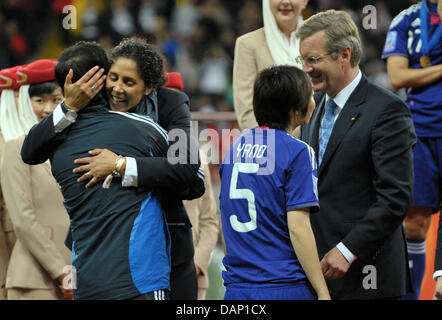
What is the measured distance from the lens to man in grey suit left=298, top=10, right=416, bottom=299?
3.22m

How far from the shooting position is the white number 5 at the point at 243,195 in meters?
2.90

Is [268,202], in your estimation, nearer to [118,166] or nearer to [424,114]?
[118,166]

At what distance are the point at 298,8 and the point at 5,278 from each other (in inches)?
95.6

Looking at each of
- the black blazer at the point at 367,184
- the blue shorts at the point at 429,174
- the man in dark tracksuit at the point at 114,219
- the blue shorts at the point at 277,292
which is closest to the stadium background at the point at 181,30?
the blue shorts at the point at 429,174

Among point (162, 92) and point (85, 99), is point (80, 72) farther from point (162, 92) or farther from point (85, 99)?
point (162, 92)

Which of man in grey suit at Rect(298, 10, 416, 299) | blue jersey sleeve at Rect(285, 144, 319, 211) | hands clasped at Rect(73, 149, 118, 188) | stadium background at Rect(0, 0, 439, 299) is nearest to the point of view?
blue jersey sleeve at Rect(285, 144, 319, 211)

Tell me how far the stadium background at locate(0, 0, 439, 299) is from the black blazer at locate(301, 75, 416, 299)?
7.25 metres

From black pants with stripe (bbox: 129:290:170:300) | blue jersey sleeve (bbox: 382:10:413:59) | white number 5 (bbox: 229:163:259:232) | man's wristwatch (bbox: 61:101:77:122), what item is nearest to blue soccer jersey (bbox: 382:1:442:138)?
blue jersey sleeve (bbox: 382:10:413:59)

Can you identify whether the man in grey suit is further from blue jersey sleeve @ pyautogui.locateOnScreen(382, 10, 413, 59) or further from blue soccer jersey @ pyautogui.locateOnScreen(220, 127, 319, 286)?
blue jersey sleeve @ pyautogui.locateOnScreen(382, 10, 413, 59)

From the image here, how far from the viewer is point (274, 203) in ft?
9.46

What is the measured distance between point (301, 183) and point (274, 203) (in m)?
0.13

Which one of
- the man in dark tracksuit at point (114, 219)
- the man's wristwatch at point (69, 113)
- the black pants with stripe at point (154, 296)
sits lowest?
the black pants with stripe at point (154, 296)

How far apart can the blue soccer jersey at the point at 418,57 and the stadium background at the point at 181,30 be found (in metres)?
5.80

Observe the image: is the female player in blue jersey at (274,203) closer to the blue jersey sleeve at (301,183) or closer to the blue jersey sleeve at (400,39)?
the blue jersey sleeve at (301,183)
